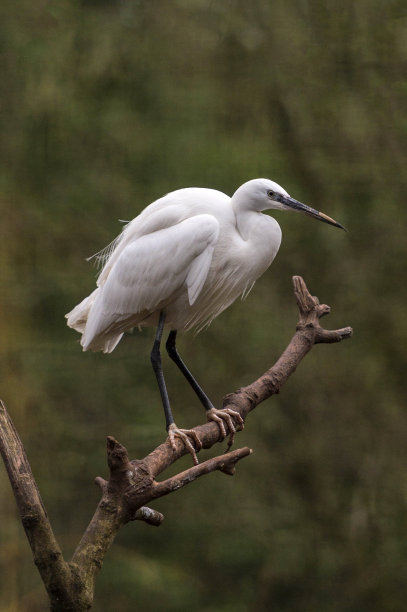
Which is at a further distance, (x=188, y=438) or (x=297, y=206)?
(x=297, y=206)

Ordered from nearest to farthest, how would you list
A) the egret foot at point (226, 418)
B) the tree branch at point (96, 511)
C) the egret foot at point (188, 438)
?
the tree branch at point (96, 511) → the egret foot at point (188, 438) → the egret foot at point (226, 418)

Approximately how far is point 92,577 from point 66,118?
8.90ft

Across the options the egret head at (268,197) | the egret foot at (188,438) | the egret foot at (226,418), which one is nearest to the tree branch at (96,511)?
the egret foot at (188,438)

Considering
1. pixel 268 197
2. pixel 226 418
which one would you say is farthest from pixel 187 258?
pixel 226 418

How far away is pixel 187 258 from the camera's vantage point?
5.24ft

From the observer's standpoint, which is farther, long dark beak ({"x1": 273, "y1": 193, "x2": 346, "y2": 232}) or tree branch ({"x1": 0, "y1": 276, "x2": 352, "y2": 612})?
long dark beak ({"x1": 273, "y1": 193, "x2": 346, "y2": 232})

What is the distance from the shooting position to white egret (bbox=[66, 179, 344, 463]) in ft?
5.24

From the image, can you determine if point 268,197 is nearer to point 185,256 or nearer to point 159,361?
point 185,256

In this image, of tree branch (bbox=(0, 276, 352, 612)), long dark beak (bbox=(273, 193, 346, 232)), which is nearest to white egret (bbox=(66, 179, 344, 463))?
long dark beak (bbox=(273, 193, 346, 232))

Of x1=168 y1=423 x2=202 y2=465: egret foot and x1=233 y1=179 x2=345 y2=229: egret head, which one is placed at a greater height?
x1=233 y1=179 x2=345 y2=229: egret head

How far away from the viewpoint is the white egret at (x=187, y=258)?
160cm

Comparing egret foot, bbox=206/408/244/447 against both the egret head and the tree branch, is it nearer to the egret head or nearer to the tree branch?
the tree branch

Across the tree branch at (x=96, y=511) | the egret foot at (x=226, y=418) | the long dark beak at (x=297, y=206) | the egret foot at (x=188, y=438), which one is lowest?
the egret foot at (x=226, y=418)

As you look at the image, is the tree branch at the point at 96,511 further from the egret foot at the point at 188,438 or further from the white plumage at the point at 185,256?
the white plumage at the point at 185,256
